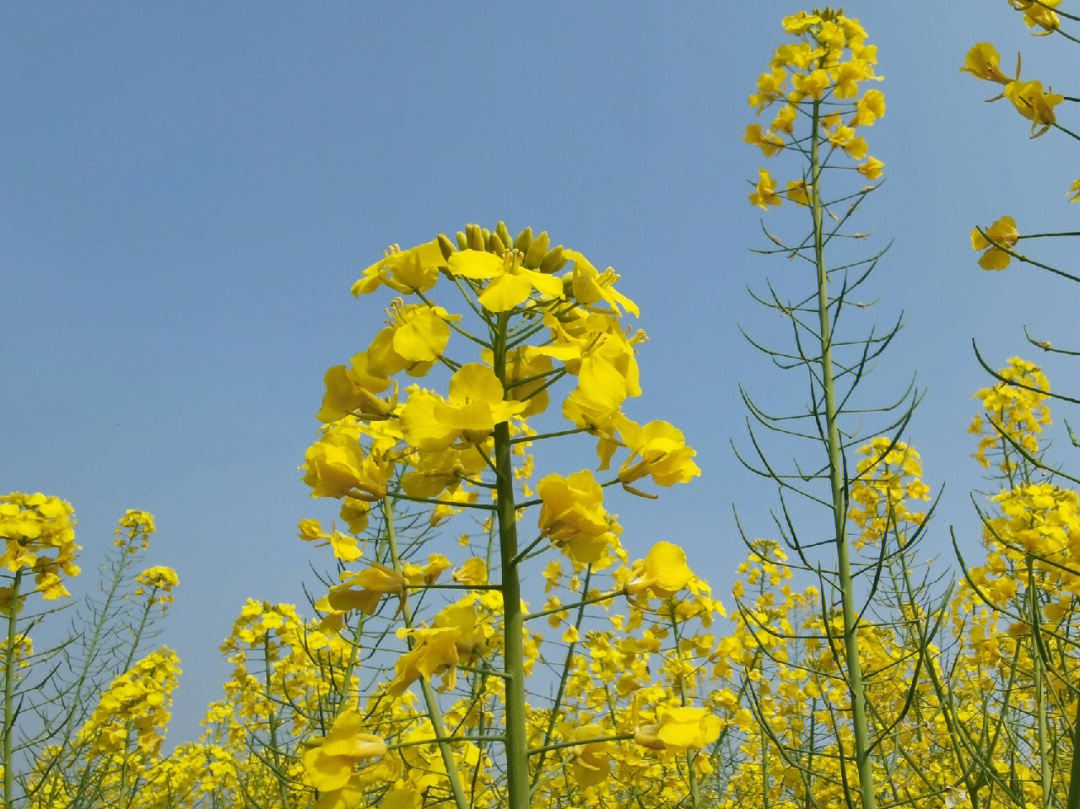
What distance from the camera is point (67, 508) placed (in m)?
3.91

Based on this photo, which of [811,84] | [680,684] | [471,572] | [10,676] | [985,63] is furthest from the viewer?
[680,684]

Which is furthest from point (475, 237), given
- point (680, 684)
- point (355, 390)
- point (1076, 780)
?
point (680, 684)

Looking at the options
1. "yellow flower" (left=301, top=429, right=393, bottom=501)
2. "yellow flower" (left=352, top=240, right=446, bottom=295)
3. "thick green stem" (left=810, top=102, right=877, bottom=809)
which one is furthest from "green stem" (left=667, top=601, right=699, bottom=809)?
"yellow flower" (left=352, top=240, right=446, bottom=295)

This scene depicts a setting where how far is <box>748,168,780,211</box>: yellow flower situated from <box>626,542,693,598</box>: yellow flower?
127 inches

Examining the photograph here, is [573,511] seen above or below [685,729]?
above

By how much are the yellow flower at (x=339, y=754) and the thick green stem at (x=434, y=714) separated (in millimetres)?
142

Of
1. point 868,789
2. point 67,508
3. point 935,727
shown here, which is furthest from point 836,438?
point 935,727

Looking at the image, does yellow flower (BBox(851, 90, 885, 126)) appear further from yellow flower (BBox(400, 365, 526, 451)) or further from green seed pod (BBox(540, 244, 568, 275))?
yellow flower (BBox(400, 365, 526, 451))

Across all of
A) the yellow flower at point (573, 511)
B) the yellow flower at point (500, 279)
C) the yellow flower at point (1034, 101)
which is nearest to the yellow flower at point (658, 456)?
the yellow flower at point (573, 511)

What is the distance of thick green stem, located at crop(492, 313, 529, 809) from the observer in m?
1.30

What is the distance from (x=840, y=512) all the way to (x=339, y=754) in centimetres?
243

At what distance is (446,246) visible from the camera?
1.54 meters

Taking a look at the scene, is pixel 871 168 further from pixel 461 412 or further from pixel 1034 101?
pixel 461 412

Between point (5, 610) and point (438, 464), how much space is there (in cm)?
329
